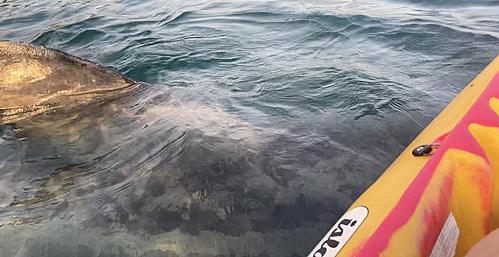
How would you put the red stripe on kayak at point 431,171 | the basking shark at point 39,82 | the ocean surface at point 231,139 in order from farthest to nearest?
1. the basking shark at point 39,82
2. the ocean surface at point 231,139
3. the red stripe on kayak at point 431,171

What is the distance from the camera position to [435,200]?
1.52 meters

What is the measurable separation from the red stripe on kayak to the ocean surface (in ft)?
2.23

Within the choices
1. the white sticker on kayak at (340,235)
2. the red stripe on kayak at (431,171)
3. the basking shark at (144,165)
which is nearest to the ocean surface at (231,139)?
the basking shark at (144,165)

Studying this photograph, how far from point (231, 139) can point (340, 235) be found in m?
1.53

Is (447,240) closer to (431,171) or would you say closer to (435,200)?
(435,200)

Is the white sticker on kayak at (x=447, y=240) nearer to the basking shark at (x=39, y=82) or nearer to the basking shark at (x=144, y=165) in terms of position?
the basking shark at (x=144, y=165)

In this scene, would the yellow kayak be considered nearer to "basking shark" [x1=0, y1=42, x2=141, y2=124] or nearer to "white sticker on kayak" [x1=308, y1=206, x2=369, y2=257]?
"white sticker on kayak" [x1=308, y1=206, x2=369, y2=257]

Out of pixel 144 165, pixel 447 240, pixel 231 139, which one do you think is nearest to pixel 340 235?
pixel 447 240

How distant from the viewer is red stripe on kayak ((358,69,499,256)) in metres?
1.32

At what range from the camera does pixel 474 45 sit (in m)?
4.75

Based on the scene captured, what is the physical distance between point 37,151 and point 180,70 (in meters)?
2.21

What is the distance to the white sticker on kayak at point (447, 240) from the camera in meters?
1.38

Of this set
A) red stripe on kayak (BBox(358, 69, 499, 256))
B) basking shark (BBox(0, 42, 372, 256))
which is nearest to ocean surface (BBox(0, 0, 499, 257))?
basking shark (BBox(0, 42, 372, 256))

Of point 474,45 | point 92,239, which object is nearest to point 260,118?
point 92,239
